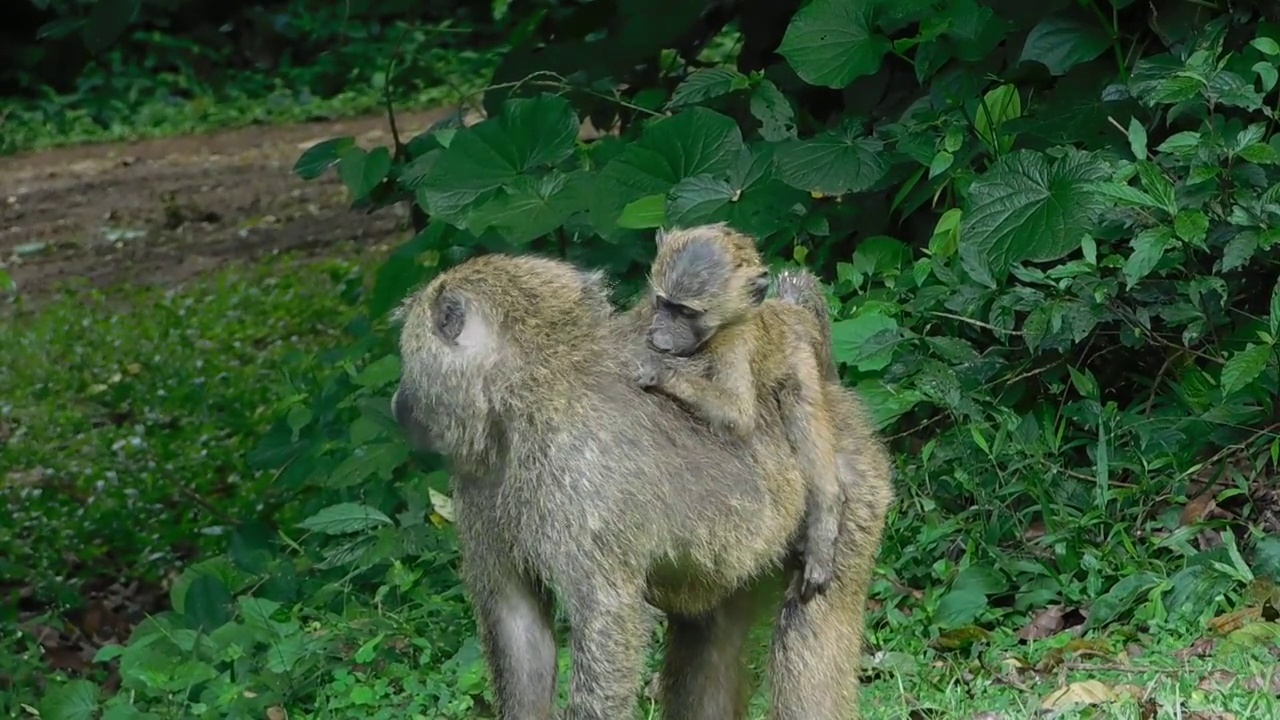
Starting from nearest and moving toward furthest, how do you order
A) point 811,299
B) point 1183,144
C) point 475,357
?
point 475,357, point 811,299, point 1183,144

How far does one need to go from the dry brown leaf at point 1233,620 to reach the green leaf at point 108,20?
410 cm

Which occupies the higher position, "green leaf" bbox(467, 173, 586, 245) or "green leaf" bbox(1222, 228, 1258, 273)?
"green leaf" bbox(1222, 228, 1258, 273)

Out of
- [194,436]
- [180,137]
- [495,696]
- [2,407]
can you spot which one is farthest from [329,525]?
[180,137]

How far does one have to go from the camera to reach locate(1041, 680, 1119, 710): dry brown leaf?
409cm

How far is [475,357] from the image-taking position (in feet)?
11.6

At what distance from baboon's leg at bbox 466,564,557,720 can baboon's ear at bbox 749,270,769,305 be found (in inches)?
33.4

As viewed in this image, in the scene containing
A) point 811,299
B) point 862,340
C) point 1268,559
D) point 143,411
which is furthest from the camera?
point 143,411

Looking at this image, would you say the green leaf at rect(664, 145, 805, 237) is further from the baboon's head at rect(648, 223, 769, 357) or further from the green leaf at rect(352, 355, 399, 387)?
the baboon's head at rect(648, 223, 769, 357)

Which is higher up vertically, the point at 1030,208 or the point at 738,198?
the point at 1030,208

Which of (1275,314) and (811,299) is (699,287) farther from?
(1275,314)

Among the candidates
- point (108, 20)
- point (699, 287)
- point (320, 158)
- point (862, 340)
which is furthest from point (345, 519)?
point (699, 287)

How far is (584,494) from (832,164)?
8.42 feet

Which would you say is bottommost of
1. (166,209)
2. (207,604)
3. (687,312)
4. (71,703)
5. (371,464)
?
(166,209)

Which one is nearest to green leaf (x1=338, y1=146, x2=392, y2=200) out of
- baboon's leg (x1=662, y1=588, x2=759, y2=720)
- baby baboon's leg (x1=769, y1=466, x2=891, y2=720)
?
baboon's leg (x1=662, y1=588, x2=759, y2=720)
